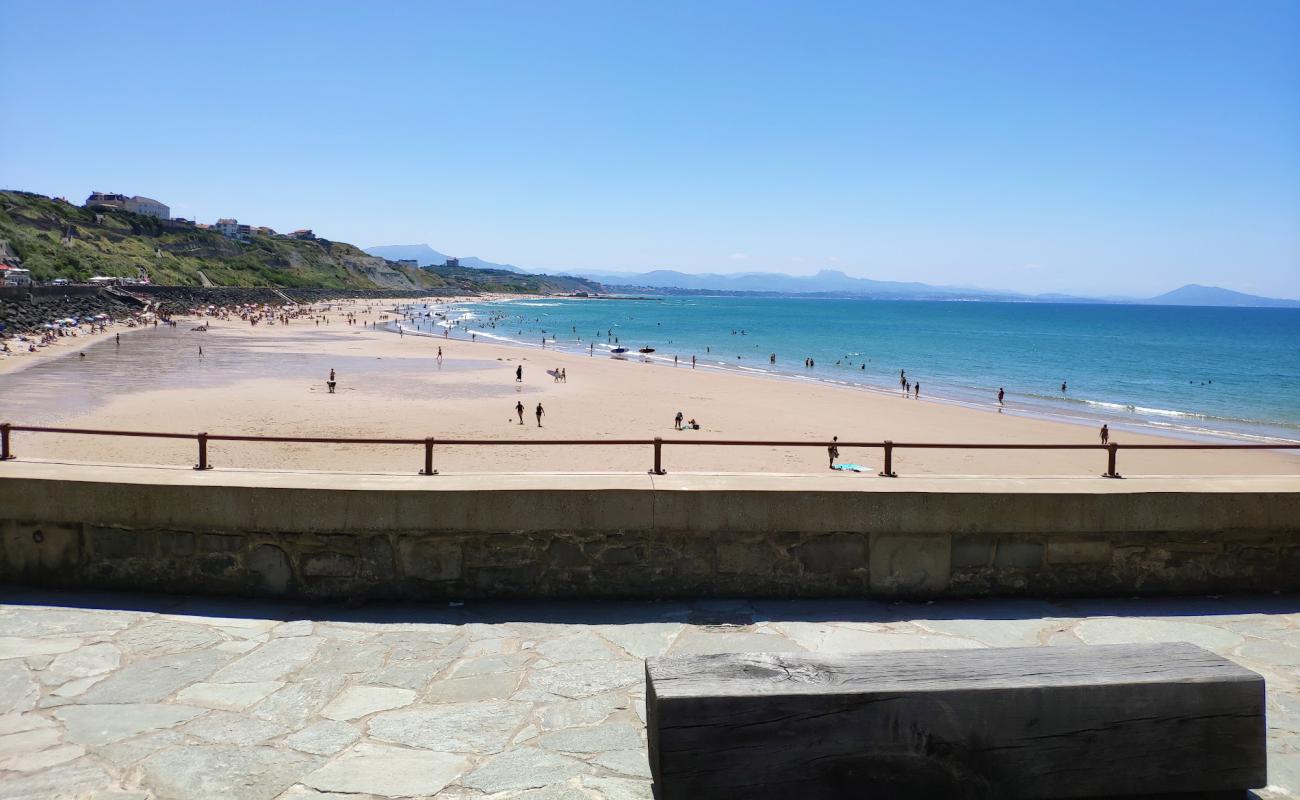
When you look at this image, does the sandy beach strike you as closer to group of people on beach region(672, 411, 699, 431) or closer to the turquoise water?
group of people on beach region(672, 411, 699, 431)

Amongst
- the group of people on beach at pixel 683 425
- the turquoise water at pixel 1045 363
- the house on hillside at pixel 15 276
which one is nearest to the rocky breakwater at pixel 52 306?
the house on hillside at pixel 15 276

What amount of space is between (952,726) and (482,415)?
98.0ft

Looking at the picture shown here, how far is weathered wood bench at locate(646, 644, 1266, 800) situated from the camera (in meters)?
2.68

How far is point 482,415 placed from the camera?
3173cm

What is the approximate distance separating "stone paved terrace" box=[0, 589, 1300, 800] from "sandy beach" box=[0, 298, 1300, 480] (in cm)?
151

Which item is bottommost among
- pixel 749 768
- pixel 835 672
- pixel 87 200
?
pixel 749 768

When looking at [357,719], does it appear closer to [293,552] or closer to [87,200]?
[293,552]

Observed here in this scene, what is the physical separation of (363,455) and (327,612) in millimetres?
17929

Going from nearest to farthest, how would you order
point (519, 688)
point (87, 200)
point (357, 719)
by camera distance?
point (357, 719) → point (519, 688) → point (87, 200)

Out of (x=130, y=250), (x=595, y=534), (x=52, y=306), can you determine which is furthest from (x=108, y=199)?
(x=595, y=534)

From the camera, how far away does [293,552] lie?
16.9 ft

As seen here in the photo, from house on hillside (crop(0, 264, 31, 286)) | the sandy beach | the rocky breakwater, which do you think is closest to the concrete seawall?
the sandy beach

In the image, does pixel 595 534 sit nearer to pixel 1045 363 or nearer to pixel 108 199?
pixel 1045 363

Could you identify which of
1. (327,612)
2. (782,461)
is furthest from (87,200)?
(327,612)
